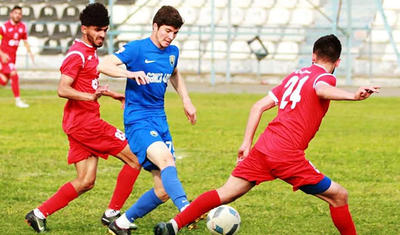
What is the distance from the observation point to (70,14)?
3064cm

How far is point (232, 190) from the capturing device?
6.05m

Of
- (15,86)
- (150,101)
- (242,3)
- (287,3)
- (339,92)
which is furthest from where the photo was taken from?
(287,3)

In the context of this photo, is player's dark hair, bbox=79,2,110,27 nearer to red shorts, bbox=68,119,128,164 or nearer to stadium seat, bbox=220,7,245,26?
red shorts, bbox=68,119,128,164

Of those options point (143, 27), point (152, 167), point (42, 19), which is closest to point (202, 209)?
point (152, 167)

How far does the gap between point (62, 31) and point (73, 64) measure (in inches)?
939

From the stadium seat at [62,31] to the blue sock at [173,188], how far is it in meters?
24.3

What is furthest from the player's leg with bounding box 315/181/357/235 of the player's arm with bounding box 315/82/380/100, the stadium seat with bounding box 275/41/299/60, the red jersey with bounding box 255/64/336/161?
the stadium seat with bounding box 275/41/299/60

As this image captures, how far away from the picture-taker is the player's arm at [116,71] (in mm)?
6203

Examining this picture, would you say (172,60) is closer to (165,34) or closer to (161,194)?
(165,34)

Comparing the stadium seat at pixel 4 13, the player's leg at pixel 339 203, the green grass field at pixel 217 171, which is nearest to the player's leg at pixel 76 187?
the green grass field at pixel 217 171

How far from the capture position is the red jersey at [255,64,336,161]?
5.96 metres

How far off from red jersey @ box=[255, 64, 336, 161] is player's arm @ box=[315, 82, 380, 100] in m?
0.12

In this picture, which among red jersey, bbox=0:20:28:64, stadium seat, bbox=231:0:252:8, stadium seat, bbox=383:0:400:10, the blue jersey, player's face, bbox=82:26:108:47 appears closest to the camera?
the blue jersey

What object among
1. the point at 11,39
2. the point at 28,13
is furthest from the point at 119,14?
the point at 11,39
